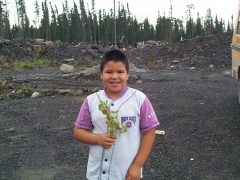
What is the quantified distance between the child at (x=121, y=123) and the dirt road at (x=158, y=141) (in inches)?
61.0

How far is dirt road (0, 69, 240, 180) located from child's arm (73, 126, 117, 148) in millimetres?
1685

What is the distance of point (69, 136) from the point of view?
4.57 meters

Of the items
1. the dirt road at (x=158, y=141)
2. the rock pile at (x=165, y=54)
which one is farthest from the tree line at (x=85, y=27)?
the dirt road at (x=158, y=141)

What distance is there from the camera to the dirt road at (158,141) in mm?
3203

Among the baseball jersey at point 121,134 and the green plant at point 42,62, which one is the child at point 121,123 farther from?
the green plant at point 42,62

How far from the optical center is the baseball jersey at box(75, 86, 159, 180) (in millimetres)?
1597

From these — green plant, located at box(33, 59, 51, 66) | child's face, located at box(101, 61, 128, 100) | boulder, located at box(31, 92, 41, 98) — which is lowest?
boulder, located at box(31, 92, 41, 98)

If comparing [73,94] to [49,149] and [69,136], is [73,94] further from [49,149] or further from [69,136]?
[49,149]

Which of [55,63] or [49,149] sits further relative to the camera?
[55,63]

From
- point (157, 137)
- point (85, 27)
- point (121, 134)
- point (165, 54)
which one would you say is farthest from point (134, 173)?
point (85, 27)

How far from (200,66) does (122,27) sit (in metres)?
→ 42.9

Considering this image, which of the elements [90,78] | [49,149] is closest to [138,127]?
[49,149]

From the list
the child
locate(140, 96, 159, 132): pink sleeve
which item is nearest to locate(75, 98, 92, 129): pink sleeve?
the child

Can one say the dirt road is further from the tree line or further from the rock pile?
the tree line
